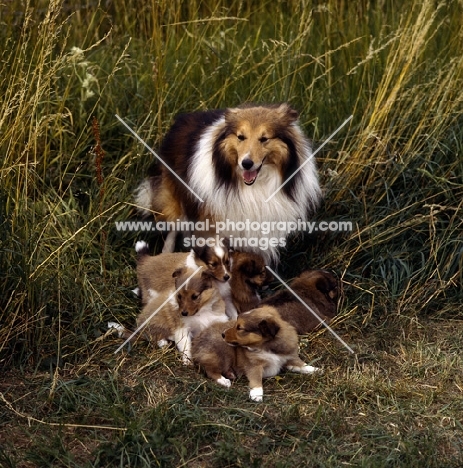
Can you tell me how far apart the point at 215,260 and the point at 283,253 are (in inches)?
34.9

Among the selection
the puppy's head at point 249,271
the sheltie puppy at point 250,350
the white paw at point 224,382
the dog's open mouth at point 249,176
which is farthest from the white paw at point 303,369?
the dog's open mouth at point 249,176

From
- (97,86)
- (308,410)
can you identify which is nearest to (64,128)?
(97,86)

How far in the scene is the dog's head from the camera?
17.6ft

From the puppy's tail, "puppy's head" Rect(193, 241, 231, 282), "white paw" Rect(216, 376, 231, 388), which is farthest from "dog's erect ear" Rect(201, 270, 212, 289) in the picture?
the puppy's tail

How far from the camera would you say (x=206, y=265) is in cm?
521

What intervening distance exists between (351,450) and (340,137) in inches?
110

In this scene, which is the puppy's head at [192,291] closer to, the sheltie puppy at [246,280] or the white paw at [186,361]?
the white paw at [186,361]

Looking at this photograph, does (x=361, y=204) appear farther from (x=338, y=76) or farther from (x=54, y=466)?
(x=54, y=466)

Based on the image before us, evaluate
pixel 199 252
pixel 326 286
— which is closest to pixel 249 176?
pixel 199 252

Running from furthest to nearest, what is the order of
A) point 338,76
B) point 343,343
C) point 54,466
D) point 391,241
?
point 338,76 < point 391,241 < point 343,343 < point 54,466

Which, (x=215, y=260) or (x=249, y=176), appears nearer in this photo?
(x=215, y=260)

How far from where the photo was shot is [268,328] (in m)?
4.65

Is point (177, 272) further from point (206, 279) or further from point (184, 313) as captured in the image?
point (184, 313)

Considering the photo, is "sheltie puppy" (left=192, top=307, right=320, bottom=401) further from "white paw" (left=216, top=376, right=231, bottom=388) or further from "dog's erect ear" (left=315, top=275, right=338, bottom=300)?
"dog's erect ear" (left=315, top=275, right=338, bottom=300)
